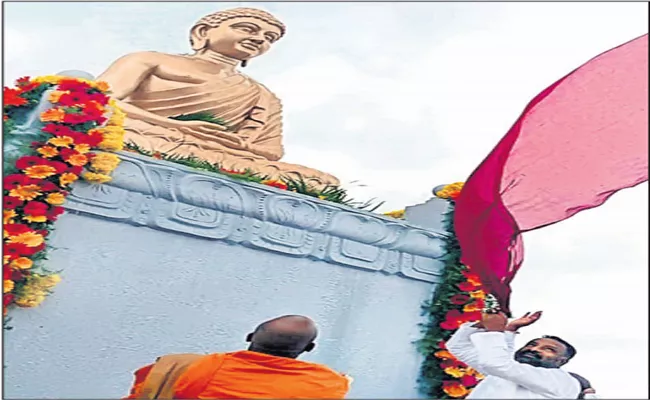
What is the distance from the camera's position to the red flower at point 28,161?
308 centimetres

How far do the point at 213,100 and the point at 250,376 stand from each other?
133 centimetres

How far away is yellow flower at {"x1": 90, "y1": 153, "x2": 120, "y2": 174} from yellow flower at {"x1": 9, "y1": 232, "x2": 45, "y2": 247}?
31cm

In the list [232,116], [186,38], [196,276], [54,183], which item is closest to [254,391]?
[196,276]

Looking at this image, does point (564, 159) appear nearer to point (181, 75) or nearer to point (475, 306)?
point (475, 306)

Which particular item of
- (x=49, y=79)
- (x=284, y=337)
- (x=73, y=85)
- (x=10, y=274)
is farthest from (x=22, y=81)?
(x=284, y=337)

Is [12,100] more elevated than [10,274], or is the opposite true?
[12,100]

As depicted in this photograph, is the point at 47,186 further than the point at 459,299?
No

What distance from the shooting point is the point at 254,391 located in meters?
2.73

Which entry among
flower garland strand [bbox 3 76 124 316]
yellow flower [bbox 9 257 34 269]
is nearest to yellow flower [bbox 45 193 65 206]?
flower garland strand [bbox 3 76 124 316]

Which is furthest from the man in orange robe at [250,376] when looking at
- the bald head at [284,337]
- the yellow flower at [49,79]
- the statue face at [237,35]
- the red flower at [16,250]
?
the statue face at [237,35]

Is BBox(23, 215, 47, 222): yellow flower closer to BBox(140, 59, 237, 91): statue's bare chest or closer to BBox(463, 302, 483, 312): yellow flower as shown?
BBox(140, 59, 237, 91): statue's bare chest

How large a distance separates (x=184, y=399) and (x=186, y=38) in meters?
1.70

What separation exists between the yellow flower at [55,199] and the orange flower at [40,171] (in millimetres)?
67

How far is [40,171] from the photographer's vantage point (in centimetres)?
308
